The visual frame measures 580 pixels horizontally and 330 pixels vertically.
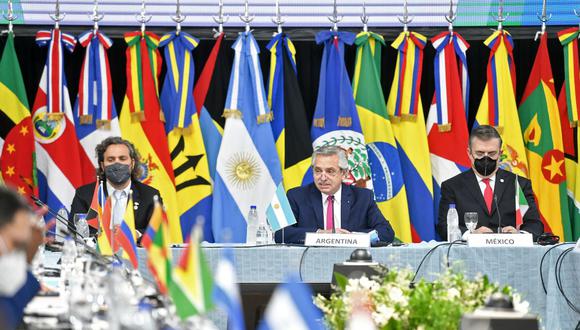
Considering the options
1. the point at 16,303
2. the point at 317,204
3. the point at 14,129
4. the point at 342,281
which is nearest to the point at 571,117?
the point at 317,204

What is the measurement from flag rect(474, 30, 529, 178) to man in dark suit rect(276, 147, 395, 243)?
1612 mm

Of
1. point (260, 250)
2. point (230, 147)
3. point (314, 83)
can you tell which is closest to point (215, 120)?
point (230, 147)

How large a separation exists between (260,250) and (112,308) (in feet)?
12.1

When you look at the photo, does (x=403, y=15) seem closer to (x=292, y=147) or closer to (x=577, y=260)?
(x=292, y=147)

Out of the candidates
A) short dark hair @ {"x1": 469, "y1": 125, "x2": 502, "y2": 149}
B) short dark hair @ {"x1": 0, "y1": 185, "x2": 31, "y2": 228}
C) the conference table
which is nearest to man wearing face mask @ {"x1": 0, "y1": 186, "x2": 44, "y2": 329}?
short dark hair @ {"x1": 0, "y1": 185, "x2": 31, "y2": 228}

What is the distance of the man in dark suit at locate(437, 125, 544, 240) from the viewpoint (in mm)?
6699

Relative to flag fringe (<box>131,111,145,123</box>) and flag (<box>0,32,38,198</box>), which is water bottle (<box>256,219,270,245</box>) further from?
flag (<box>0,32,38,198</box>)

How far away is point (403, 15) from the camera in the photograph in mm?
8219

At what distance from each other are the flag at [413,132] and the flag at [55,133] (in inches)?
92.2

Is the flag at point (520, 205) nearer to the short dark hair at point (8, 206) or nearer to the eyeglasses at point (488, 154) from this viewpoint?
the eyeglasses at point (488, 154)

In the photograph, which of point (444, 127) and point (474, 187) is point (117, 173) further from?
point (444, 127)

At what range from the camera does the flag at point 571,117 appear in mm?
7891

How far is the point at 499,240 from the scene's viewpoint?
19.1 feet

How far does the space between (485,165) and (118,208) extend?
2.30 meters
